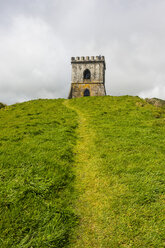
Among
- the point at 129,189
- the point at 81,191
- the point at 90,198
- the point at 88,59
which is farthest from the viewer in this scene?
the point at 88,59

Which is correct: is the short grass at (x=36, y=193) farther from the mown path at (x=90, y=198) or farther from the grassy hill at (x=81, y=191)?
the mown path at (x=90, y=198)

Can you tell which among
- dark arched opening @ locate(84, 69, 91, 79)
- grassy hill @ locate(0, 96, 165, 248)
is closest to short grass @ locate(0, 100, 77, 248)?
grassy hill @ locate(0, 96, 165, 248)

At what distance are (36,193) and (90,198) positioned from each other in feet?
5.81

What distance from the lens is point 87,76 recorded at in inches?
1665

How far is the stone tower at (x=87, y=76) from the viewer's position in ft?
132

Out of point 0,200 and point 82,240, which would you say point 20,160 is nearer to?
point 0,200

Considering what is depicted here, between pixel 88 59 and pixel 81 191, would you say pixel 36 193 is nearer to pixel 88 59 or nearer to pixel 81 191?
pixel 81 191

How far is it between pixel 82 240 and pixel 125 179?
265cm

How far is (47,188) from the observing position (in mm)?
5246

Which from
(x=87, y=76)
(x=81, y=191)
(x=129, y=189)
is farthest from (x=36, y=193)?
(x=87, y=76)

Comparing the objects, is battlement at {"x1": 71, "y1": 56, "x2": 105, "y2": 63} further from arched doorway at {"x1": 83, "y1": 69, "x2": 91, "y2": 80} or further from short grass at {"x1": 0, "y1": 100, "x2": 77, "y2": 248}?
short grass at {"x1": 0, "y1": 100, "x2": 77, "y2": 248}

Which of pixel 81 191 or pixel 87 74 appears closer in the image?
pixel 81 191

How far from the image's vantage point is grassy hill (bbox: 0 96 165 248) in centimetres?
381

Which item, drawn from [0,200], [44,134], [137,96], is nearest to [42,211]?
[0,200]
